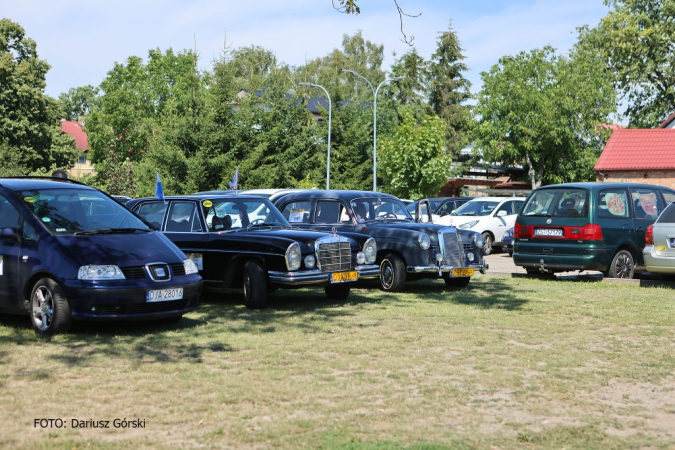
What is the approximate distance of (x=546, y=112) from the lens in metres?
53.7

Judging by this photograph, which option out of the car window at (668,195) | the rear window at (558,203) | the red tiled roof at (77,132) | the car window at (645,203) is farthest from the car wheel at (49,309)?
the red tiled roof at (77,132)

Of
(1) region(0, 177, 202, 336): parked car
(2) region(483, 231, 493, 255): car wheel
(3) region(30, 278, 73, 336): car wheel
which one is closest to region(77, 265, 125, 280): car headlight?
(1) region(0, 177, 202, 336): parked car

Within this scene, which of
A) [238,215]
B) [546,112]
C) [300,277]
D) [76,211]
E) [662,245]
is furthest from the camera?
[546,112]

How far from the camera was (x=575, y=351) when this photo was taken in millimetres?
8898

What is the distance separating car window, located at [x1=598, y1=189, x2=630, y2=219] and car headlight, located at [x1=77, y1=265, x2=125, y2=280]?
982 cm

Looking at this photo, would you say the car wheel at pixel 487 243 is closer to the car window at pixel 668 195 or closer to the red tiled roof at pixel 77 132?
the car window at pixel 668 195

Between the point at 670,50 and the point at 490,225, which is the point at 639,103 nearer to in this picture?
the point at 670,50

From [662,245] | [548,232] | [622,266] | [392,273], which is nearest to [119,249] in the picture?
[392,273]

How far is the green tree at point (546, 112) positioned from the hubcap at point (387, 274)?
42.1 metres

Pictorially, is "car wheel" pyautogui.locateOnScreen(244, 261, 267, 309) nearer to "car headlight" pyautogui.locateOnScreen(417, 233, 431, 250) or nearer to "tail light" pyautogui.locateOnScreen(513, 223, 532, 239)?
"car headlight" pyautogui.locateOnScreen(417, 233, 431, 250)

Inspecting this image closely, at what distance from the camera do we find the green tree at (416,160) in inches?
1833

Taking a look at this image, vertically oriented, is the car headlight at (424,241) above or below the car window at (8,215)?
below

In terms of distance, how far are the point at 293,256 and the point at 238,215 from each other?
5.29 feet

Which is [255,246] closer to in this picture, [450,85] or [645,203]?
[645,203]
